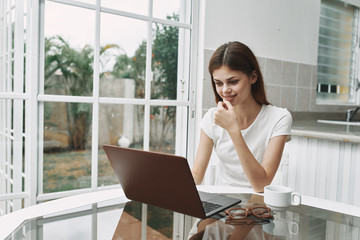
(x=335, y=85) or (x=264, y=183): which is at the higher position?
Answer: (x=335, y=85)

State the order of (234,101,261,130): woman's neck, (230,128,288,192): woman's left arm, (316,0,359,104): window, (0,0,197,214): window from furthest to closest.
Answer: (316,0,359,104): window, (0,0,197,214): window, (234,101,261,130): woman's neck, (230,128,288,192): woman's left arm

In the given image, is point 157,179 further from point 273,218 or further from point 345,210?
point 345,210

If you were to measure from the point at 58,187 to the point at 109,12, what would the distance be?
104 centimetres

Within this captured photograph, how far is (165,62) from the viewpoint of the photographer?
89.9 inches

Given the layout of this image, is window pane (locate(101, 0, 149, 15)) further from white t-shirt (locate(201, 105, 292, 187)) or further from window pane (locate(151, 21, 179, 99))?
white t-shirt (locate(201, 105, 292, 187))

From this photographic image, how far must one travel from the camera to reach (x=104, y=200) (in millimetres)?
1052

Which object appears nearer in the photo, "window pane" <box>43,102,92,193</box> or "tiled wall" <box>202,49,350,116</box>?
"window pane" <box>43,102,92,193</box>

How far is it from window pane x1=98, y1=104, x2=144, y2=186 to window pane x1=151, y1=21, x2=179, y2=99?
0.20 meters

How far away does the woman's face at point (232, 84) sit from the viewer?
4.72 ft

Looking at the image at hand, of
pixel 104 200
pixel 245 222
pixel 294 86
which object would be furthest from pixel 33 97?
pixel 294 86

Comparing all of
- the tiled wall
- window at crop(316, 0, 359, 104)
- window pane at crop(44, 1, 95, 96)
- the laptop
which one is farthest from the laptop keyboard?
window at crop(316, 0, 359, 104)

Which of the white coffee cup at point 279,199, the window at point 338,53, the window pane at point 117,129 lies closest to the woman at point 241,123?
the white coffee cup at point 279,199

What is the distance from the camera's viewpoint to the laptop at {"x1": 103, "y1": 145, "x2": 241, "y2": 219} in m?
0.80

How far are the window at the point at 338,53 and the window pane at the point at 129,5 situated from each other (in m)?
1.87
